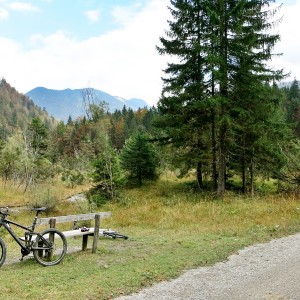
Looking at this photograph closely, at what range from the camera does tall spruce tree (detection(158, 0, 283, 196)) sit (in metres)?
16.9

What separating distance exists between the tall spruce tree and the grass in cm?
369

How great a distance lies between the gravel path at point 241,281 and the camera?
5438 mm

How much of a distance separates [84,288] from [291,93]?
80489 millimetres

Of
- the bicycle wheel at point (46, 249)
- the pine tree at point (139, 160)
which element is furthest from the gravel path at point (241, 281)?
the pine tree at point (139, 160)

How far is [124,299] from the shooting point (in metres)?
5.29

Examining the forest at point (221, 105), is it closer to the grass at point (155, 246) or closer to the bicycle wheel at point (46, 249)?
the grass at point (155, 246)

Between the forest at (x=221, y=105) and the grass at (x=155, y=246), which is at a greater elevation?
the forest at (x=221, y=105)

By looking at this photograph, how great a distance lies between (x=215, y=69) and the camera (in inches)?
650

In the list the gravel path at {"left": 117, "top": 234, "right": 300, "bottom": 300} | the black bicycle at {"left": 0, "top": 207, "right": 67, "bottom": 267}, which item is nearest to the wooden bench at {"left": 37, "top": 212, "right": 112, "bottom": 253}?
the black bicycle at {"left": 0, "top": 207, "right": 67, "bottom": 267}

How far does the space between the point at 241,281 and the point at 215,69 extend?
12.1 metres

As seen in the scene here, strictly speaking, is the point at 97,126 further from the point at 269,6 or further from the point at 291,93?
the point at 291,93

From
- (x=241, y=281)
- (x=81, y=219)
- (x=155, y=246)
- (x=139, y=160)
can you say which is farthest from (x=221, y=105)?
(x=241, y=281)

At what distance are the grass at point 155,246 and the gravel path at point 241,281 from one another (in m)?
0.32

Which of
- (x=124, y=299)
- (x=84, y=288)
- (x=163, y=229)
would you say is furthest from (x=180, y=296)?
(x=163, y=229)
